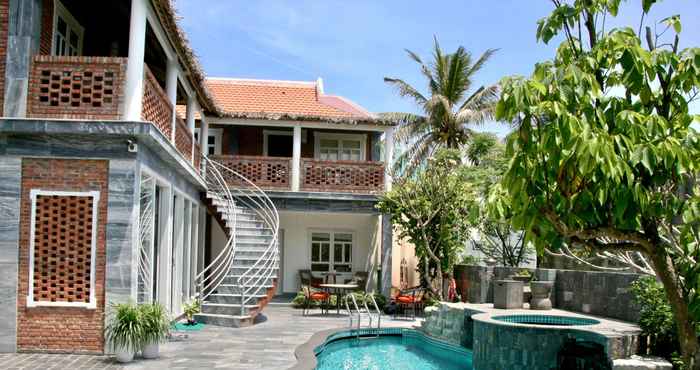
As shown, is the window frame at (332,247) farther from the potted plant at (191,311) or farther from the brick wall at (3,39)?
the brick wall at (3,39)

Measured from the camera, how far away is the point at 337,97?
2327 centimetres

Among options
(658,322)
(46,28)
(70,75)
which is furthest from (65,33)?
(658,322)

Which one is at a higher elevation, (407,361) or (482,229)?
(482,229)

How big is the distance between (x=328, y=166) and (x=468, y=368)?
780cm

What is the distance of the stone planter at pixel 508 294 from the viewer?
13258mm

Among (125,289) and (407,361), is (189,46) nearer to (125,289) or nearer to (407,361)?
(125,289)

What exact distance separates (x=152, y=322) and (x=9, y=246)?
2.19m

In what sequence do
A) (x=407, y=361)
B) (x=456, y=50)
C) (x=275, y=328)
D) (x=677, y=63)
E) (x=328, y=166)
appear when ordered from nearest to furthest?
1. (x=677, y=63)
2. (x=407, y=361)
3. (x=275, y=328)
4. (x=328, y=166)
5. (x=456, y=50)

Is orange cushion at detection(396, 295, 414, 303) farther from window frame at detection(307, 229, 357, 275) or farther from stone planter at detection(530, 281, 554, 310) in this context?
window frame at detection(307, 229, 357, 275)

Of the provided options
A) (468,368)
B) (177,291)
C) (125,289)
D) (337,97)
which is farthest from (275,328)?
(337,97)

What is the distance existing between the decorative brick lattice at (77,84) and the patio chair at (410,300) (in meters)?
9.22

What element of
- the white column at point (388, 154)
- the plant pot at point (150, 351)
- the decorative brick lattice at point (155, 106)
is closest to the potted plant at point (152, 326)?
the plant pot at point (150, 351)

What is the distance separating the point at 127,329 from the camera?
865 centimetres

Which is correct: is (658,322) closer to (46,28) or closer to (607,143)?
(607,143)
